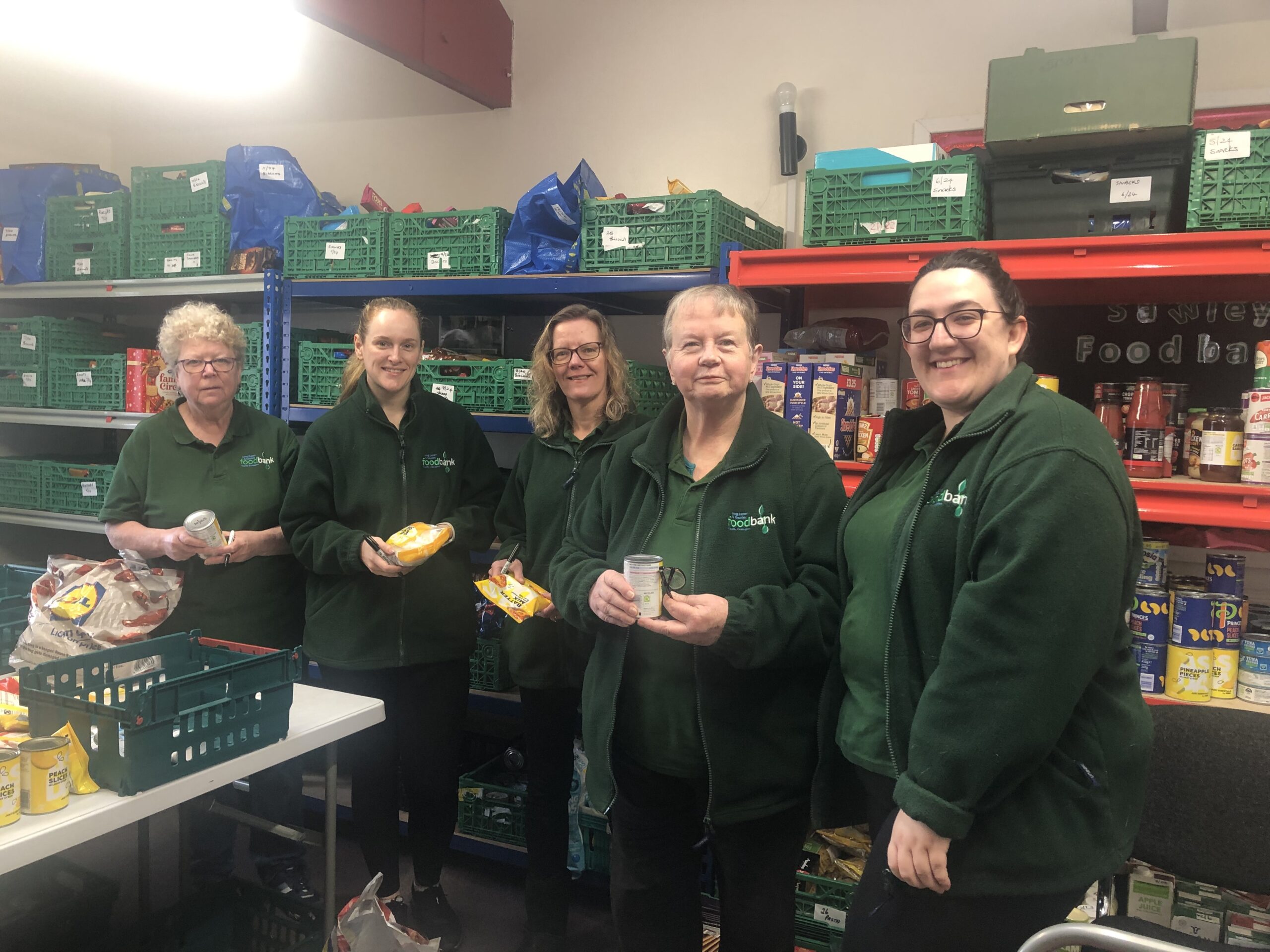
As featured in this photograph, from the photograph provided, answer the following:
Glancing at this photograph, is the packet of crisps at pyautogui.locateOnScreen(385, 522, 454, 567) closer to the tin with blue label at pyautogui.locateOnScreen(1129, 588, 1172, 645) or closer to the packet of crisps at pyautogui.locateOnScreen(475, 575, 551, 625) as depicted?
the packet of crisps at pyautogui.locateOnScreen(475, 575, 551, 625)

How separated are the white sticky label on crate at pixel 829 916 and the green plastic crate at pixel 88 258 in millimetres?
3925

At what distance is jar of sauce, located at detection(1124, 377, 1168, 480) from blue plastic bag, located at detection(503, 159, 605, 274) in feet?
6.08

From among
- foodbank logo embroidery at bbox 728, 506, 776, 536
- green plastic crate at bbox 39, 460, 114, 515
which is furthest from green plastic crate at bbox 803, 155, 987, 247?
green plastic crate at bbox 39, 460, 114, 515

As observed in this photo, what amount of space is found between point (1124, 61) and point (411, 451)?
86.3 inches

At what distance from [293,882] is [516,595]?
1622mm

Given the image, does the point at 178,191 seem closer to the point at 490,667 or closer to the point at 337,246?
the point at 337,246

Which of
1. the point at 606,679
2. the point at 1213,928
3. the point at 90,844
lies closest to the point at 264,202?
the point at 90,844

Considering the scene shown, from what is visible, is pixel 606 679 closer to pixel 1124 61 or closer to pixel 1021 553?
pixel 1021 553

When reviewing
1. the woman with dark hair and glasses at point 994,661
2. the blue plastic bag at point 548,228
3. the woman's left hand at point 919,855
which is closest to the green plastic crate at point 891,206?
the blue plastic bag at point 548,228

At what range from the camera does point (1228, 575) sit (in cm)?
229

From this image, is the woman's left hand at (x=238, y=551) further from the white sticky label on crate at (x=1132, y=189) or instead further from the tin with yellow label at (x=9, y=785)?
the white sticky label on crate at (x=1132, y=189)

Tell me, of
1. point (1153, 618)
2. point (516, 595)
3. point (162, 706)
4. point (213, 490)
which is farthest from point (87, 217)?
point (1153, 618)

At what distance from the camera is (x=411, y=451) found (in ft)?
8.44

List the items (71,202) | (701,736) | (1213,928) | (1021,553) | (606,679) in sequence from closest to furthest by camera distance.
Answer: (1021,553), (701,736), (606,679), (1213,928), (71,202)
